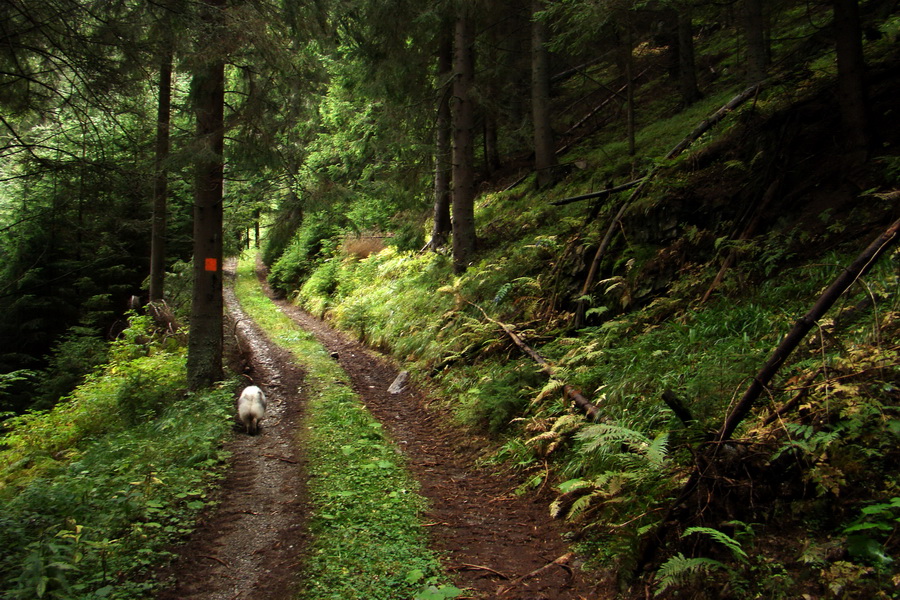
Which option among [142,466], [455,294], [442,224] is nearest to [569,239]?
[455,294]

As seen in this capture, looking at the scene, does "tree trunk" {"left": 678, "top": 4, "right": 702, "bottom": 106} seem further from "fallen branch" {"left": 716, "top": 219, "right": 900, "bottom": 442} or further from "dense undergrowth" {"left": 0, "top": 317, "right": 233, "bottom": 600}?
"dense undergrowth" {"left": 0, "top": 317, "right": 233, "bottom": 600}

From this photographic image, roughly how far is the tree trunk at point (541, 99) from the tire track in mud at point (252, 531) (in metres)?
9.69

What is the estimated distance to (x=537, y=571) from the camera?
4.04 meters

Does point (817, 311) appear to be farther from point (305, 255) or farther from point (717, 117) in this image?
point (305, 255)

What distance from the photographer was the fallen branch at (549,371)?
5547mm

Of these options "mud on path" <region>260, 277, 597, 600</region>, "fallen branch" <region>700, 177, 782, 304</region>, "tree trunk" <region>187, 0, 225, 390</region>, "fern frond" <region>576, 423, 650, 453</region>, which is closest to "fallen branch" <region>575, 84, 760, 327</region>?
"fallen branch" <region>700, 177, 782, 304</region>

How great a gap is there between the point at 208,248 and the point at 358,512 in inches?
250

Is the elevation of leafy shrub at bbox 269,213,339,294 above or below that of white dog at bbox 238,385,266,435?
above

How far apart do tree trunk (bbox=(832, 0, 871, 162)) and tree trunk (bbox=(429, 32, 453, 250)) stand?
321 inches

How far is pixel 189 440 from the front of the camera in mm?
6477

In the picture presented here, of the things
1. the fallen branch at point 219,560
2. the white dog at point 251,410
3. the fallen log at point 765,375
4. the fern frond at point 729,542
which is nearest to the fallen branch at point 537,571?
the fallen log at point 765,375

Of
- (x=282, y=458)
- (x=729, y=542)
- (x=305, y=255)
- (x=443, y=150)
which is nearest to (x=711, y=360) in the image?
(x=729, y=542)

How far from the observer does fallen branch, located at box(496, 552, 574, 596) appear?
12.6ft

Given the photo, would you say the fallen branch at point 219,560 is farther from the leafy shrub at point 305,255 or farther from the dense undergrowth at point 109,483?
the leafy shrub at point 305,255
